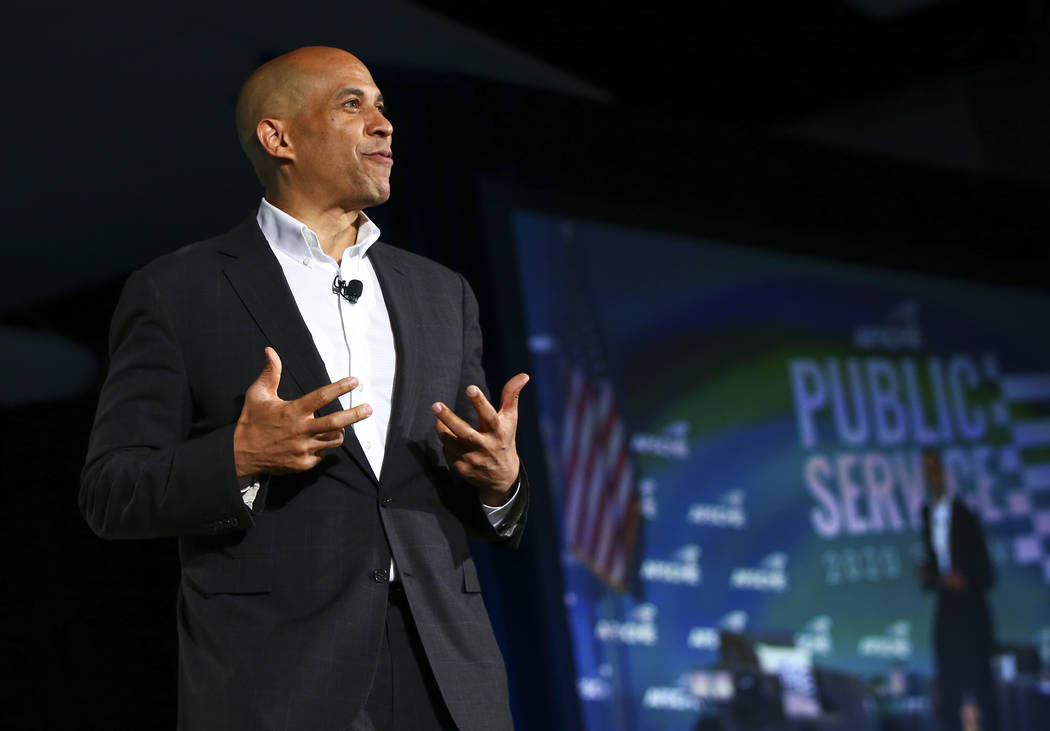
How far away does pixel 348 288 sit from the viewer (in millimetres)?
1491

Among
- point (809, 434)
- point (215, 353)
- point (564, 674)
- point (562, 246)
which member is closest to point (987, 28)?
point (809, 434)

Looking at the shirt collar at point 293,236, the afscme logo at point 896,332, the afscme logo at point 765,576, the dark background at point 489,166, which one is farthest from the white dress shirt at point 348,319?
the afscme logo at point 896,332

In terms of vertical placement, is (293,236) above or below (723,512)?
above

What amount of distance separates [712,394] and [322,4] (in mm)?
1965

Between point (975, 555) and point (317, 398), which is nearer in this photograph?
point (317, 398)

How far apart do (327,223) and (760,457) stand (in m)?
2.97

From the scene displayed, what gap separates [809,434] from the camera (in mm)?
4477

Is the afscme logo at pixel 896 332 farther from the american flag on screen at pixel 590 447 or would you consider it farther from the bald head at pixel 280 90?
the bald head at pixel 280 90

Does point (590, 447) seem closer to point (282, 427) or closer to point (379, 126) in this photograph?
point (379, 126)

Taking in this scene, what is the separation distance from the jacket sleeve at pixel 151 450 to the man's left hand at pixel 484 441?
269mm

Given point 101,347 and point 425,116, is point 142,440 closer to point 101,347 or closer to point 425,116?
point 101,347

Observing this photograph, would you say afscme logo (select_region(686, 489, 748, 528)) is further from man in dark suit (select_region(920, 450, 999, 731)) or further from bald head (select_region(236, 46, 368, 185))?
bald head (select_region(236, 46, 368, 185))

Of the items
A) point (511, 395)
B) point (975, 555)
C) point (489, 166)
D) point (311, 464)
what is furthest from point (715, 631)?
point (311, 464)

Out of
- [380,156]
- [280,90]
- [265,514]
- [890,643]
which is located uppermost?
[280,90]
